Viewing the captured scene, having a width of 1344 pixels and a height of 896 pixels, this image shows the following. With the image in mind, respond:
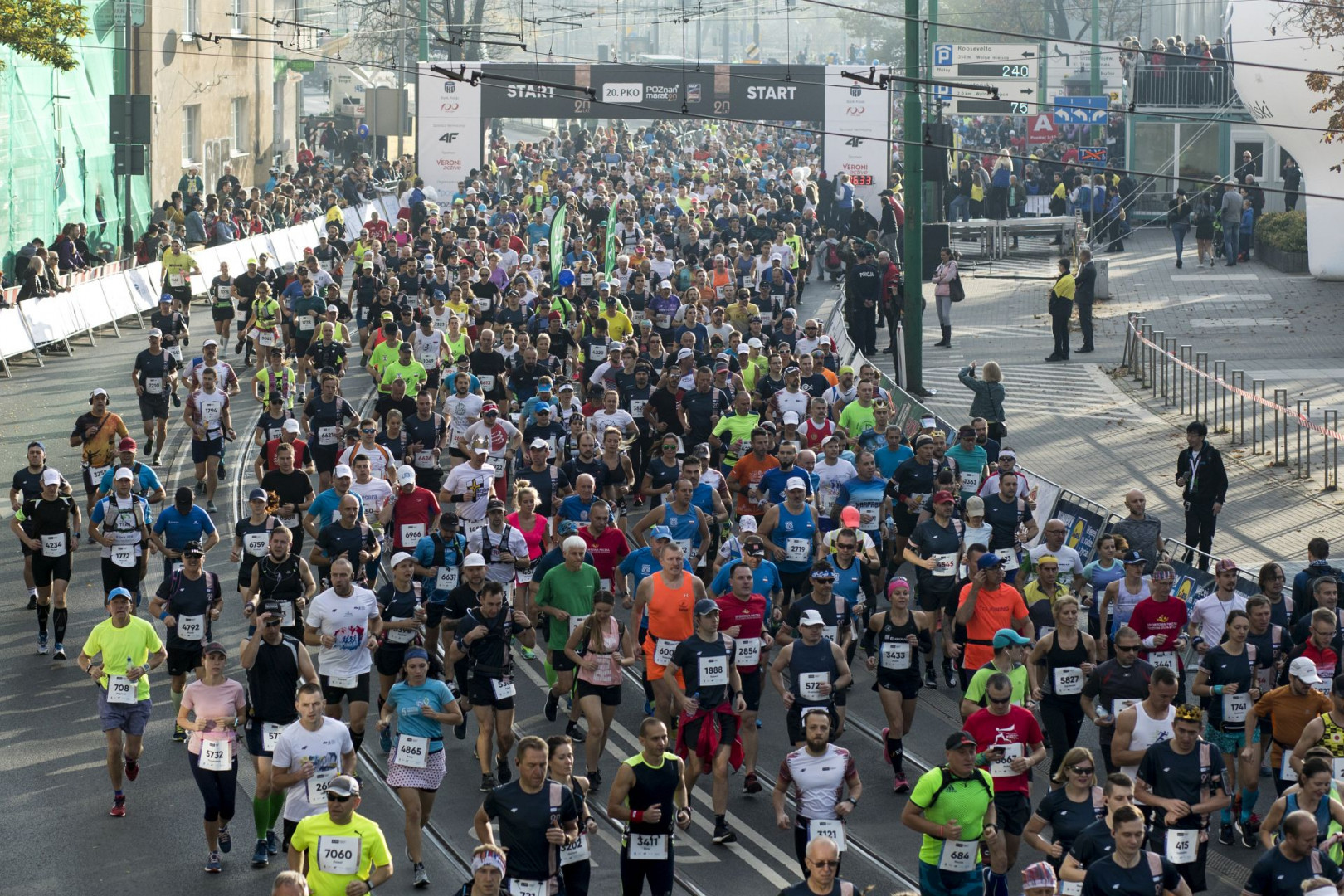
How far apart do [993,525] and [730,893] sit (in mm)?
5400

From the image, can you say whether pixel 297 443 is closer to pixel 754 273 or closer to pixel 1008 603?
pixel 1008 603

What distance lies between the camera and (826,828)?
10.9 metres

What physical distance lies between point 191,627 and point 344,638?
1.42m

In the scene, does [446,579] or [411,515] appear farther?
[411,515]

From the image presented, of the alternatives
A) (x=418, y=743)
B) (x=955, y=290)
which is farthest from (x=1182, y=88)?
(x=418, y=743)

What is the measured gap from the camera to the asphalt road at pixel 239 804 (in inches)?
464

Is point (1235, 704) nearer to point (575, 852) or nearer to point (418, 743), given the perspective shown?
point (575, 852)

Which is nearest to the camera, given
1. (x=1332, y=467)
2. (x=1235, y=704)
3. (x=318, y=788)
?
(x=318, y=788)

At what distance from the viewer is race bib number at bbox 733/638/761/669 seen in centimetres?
1336

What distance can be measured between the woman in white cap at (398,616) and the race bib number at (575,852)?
12.0ft

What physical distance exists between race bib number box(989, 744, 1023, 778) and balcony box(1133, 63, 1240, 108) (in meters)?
37.0

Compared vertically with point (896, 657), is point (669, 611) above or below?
above

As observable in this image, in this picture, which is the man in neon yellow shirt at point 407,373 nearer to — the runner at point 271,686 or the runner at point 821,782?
the runner at point 271,686

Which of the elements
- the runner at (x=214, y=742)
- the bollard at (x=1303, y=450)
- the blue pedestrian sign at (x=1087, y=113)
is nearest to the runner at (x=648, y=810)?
the runner at (x=214, y=742)
